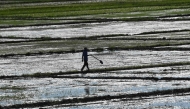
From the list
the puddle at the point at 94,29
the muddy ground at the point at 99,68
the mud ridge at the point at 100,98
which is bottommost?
the mud ridge at the point at 100,98

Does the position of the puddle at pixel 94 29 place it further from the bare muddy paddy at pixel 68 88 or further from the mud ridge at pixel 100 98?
the mud ridge at pixel 100 98

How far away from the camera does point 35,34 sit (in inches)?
1655

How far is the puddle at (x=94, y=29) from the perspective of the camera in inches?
1626

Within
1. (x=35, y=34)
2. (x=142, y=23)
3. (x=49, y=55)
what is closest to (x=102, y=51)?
(x=49, y=55)

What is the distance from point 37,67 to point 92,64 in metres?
2.39

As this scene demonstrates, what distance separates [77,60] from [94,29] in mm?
15061

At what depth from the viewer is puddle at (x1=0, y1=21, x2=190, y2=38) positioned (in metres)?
41.3

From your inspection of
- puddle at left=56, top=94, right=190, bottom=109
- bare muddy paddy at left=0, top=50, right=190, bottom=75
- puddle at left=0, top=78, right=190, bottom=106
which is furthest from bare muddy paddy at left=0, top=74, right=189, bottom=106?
bare muddy paddy at left=0, top=50, right=190, bottom=75

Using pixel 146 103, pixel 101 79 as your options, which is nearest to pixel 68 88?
pixel 101 79

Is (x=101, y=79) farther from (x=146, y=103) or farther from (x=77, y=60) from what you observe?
(x=77, y=60)

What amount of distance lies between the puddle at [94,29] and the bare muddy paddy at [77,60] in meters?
9.58

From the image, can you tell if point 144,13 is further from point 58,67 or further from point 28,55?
point 58,67

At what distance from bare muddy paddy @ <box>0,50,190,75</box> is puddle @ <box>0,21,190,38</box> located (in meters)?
9.58

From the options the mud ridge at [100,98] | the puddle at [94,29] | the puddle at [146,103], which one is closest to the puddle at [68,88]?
the mud ridge at [100,98]
